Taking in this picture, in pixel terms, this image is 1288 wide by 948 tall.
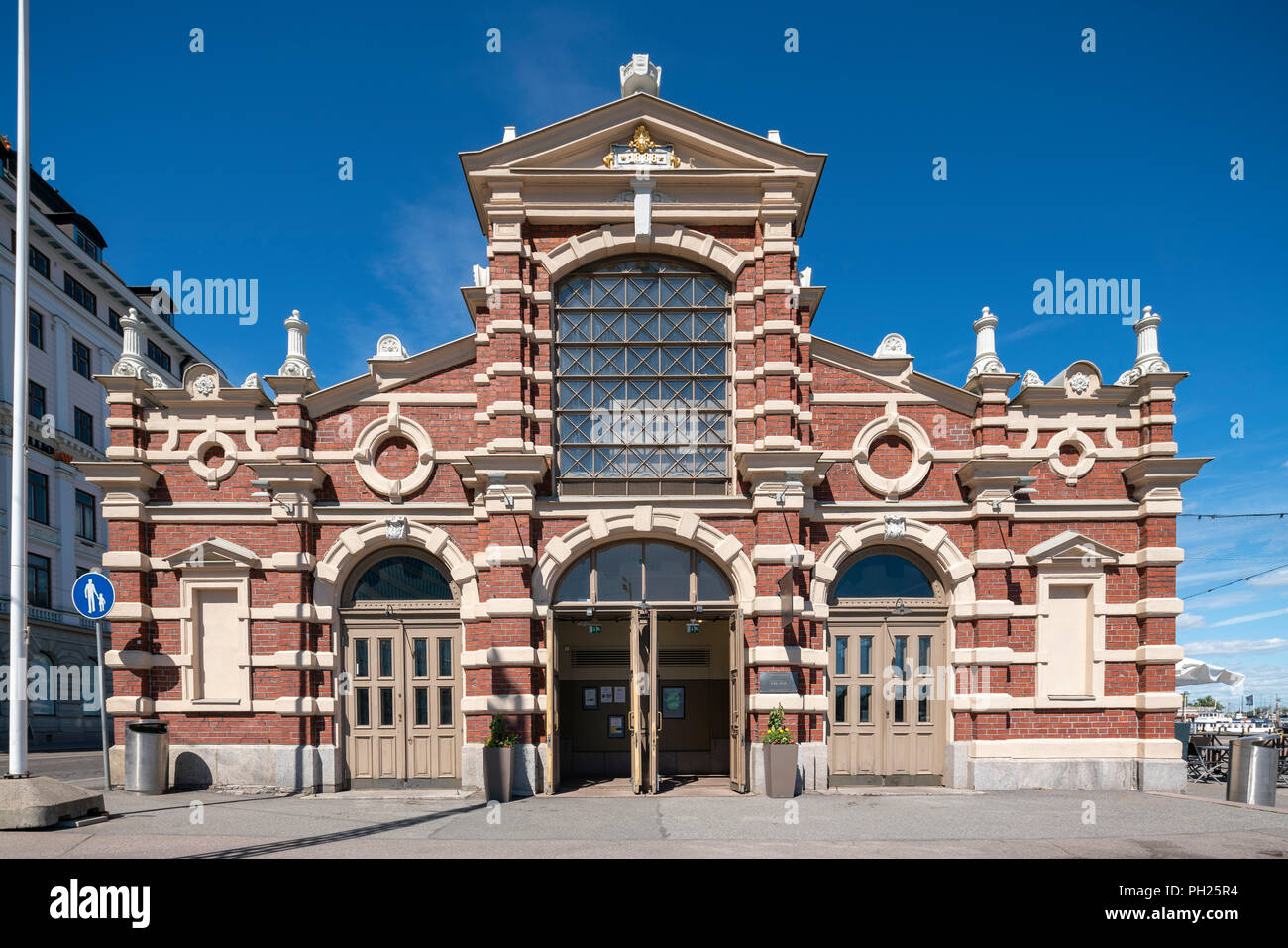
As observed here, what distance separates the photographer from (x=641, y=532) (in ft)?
46.8

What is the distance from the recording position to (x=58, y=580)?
117 ft

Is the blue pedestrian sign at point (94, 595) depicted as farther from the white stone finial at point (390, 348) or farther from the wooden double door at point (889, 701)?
the wooden double door at point (889, 701)

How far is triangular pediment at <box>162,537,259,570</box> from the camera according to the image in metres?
14.3

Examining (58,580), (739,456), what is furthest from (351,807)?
(58,580)

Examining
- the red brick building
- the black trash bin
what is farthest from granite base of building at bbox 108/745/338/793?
the black trash bin

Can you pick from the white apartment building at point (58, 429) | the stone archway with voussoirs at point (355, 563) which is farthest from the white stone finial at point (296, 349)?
the white apartment building at point (58, 429)

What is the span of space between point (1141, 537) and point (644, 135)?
A: 35.3 feet

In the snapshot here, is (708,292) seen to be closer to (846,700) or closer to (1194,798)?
(846,700)

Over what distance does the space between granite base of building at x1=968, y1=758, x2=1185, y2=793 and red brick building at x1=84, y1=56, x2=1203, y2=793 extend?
5cm

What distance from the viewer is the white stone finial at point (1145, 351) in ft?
48.5

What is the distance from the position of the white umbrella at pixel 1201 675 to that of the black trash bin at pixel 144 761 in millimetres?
18233

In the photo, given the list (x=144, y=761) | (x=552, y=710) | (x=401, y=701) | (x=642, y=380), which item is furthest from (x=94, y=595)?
(x=642, y=380)

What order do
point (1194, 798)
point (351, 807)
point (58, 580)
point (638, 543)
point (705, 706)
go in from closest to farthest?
point (351, 807)
point (1194, 798)
point (638, 543)
point (705, 706)
point (58, 580)

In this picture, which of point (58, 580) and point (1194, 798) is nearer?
point (1194, 798)
